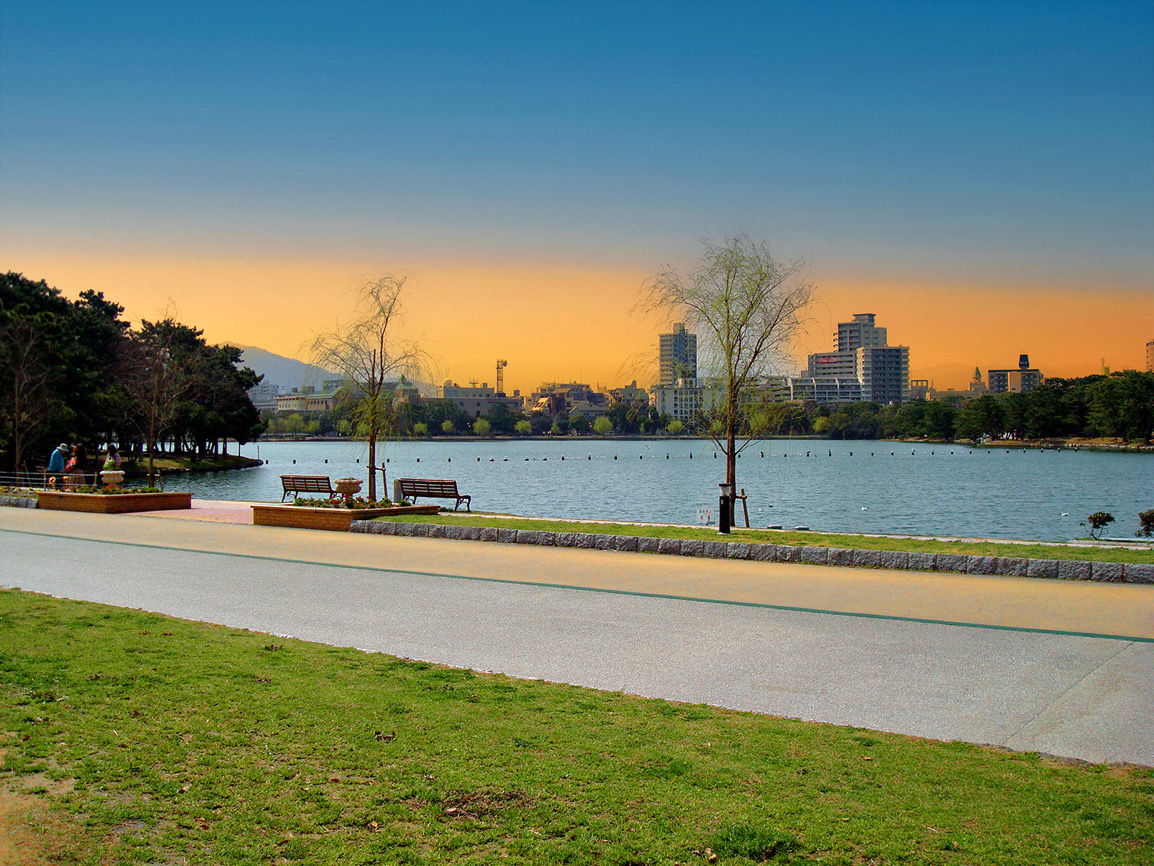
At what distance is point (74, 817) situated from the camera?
4.41 metres

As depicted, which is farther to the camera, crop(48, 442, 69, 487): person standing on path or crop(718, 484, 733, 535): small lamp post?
crop(48, 442, 69, 487): person standing on path

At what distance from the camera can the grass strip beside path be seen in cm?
1352

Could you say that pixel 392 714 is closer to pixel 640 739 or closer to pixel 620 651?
pixel 640 739

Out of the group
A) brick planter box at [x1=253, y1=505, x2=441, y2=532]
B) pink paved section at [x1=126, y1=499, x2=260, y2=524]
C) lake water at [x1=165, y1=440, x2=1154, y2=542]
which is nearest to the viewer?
brick planter box at [x1=253, y1=505, x2=441, y2=532]

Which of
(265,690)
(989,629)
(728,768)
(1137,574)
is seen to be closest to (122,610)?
(265,690)

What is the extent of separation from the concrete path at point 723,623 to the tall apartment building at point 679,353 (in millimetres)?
9231

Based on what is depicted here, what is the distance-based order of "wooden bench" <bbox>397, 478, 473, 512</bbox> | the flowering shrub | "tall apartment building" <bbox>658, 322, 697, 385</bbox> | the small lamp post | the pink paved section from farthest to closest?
"wooden bench" <bbox>397, 478, 473, 512</bbox>, "tall apartment building" <bbox>658, 322, 697, 385</bbox>, the pink paved section, the flowering shrub, the small lamp post

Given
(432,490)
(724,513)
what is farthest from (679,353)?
(724,513)

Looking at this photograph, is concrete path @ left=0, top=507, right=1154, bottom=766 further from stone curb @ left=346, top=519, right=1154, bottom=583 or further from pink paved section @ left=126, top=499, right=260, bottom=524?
pink paved section @ left=126, top=499, right=260, bottom=524

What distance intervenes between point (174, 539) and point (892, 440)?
194130 millimetres

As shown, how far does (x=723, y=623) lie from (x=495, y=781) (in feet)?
16.7

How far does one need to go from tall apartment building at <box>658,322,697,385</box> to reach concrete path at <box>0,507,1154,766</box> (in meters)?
9.23

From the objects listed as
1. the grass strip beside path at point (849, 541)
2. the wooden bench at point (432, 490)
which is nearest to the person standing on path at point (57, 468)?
the wooden bench at point (432, 490)

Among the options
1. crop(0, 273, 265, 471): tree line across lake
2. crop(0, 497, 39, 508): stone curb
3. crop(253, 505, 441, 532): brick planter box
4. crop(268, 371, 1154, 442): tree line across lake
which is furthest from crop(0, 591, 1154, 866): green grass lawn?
crop(268, 371, 1154, 442): tree line across lake
